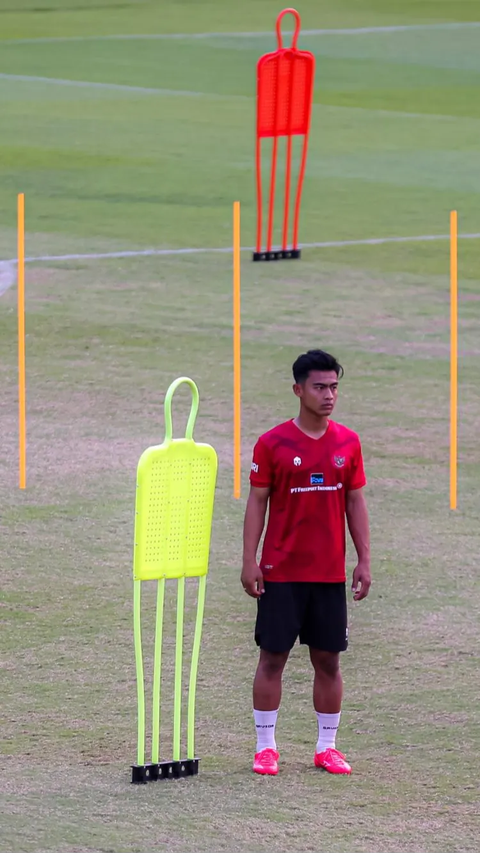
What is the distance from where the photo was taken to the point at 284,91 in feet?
57.8

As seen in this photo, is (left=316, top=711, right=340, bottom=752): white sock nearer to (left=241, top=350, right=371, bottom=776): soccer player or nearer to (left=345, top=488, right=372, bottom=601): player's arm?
(left=241, top=350, right=371, bottom=776): soccer player

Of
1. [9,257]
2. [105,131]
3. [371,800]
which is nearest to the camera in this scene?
[371,800]

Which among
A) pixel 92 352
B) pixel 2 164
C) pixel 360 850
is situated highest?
pixel 2 164

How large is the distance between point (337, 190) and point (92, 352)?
7.95m

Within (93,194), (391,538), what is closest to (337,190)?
(93,194)

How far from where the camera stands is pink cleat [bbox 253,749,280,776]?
7.06m

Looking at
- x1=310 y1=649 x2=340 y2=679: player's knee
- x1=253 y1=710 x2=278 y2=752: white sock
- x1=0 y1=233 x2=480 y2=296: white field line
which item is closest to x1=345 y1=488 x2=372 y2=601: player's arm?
x1=310 y1=649 x2=340 y2=679: player's knee

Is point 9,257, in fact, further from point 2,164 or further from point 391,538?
point 391,538

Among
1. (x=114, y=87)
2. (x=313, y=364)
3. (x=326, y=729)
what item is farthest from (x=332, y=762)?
(x=114, y=87)

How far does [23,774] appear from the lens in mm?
7039

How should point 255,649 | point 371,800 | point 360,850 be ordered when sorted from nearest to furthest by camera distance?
point 360,850, point 371,800, point 255,649

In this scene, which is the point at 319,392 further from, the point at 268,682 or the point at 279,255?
the point at 279,255

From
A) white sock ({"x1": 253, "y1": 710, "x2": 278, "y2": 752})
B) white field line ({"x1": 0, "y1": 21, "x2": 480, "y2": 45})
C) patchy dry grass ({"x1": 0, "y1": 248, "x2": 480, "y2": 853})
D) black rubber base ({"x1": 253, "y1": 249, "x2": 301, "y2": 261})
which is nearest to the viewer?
patchy dry grass ({"x1": 0, "y1": 248, "x2": 480, "y2": 853})

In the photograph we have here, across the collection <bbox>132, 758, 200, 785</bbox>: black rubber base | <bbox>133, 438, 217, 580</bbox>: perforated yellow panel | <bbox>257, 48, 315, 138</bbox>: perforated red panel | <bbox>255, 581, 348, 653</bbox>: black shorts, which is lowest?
<bbox>132, 758, 200, 785</bbox>: black rubber base
